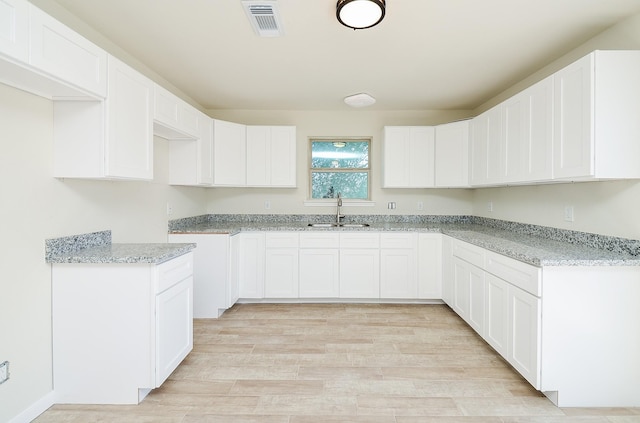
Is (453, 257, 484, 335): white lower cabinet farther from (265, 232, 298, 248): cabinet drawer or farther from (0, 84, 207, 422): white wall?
(0, 84, 207, 422): white wall

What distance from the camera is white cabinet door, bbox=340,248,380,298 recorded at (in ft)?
12.4

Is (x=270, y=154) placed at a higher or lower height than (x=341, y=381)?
higher

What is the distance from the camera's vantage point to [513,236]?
298 cm

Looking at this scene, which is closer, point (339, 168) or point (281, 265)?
point (281, 265)

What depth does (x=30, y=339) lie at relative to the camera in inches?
71.2

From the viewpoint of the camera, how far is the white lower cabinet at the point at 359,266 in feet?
12.3

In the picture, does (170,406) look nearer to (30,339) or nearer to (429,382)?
(30,339)

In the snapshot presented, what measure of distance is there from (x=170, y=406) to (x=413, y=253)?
277cm

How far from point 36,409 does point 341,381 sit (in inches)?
70.4

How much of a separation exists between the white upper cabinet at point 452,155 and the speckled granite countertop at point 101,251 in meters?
3.02

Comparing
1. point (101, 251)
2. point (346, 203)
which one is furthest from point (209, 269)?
point (346, 203)

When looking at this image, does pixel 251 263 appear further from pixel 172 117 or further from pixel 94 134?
pixel 94 134

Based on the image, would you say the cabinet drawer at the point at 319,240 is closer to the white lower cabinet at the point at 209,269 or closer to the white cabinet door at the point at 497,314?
the white lower cabinet at the point at 209,269

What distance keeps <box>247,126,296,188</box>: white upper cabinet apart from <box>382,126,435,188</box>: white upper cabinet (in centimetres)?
121
